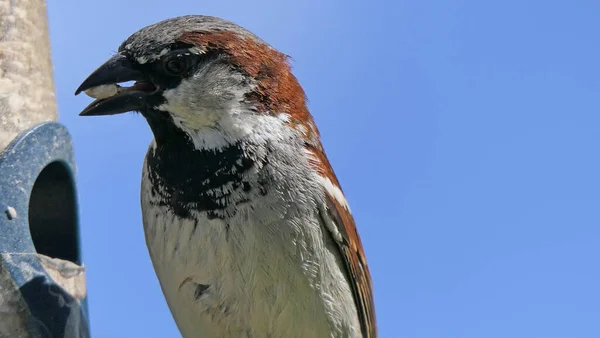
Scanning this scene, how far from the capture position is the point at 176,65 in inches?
140

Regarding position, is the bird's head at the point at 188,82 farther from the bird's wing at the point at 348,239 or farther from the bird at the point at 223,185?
the bird's wing at the point at 348,239

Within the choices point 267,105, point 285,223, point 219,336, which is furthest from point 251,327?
point 267,105

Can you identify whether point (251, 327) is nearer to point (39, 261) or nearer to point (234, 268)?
point (234, 268)

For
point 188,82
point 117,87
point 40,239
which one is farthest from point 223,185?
point 40,239

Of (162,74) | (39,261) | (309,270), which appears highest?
(162,74)

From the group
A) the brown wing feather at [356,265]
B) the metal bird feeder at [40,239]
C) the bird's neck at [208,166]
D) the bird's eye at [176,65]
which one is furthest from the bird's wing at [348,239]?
the metal bird feeder at [40,239]

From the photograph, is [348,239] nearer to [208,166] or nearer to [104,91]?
[208,166]

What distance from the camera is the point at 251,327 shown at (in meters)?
3.58

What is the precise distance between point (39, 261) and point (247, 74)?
3.12 ft

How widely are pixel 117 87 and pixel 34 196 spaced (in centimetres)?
71

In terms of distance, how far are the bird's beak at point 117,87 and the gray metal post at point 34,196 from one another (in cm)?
36

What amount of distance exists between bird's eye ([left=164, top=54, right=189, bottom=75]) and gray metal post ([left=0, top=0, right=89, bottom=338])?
1.91 feet

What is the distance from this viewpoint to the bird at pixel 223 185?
11.5ft

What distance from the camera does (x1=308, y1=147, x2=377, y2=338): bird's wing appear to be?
12.2 feet
